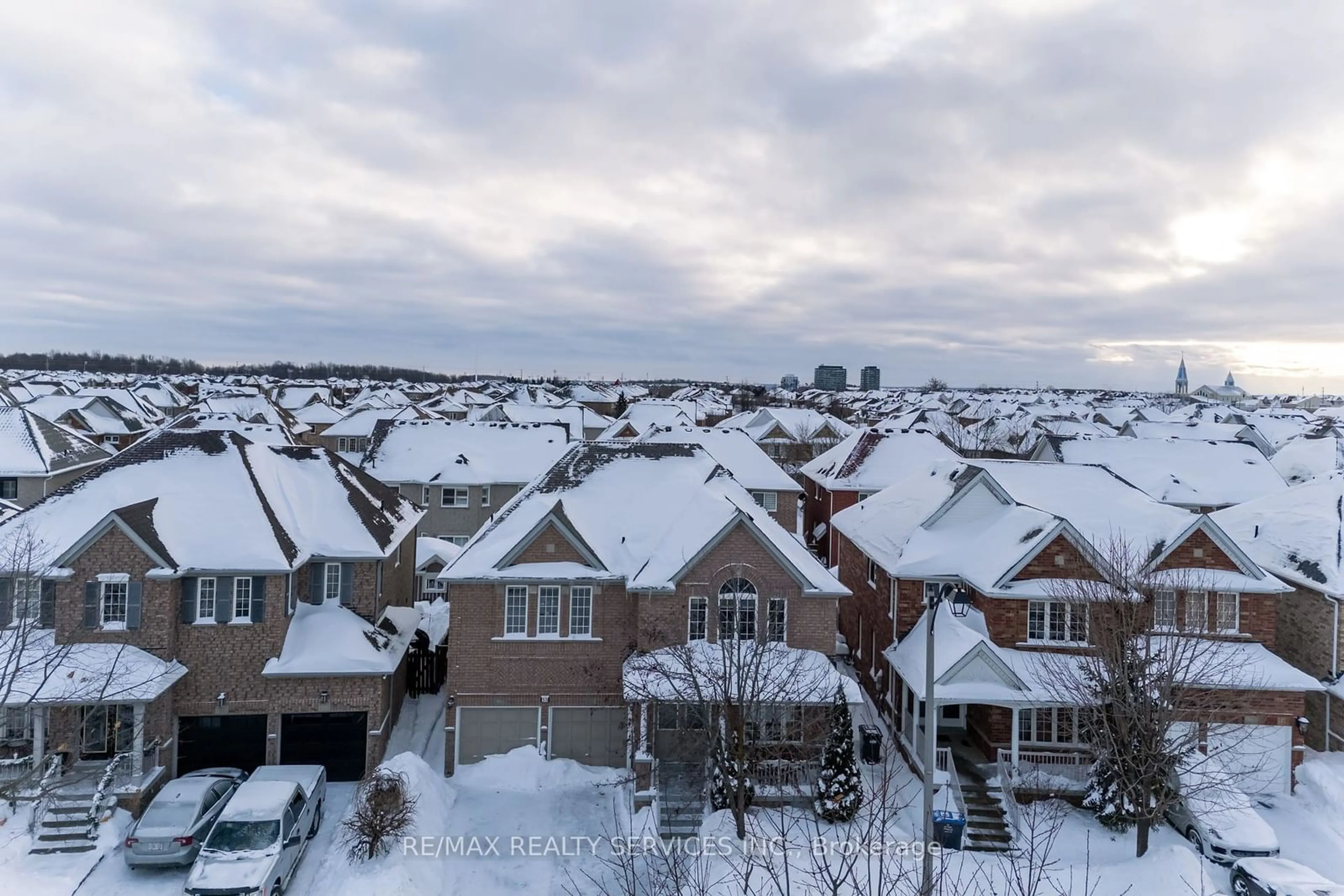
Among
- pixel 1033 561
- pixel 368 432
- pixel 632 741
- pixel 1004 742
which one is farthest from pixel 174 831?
pixel 368 432

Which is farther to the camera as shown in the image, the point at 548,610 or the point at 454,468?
the point at 454,468

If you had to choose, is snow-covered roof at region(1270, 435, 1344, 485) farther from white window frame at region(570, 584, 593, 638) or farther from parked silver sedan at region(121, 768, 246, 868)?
parked silver sedan at region(121, 768, 246, 868)

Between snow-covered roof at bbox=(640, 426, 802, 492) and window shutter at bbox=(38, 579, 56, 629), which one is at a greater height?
snow-covered roof at bbox=(640, 426, 802, 492)

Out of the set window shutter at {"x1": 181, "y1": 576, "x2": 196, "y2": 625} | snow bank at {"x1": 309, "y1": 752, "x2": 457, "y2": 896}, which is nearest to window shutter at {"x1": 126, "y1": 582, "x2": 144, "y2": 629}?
window shutter at {"x1": 181, "y1": 576, "x2": 196, "y2": 625}

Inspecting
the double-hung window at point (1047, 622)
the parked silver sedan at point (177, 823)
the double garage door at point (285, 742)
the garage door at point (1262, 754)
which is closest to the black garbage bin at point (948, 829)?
the double-hung window at point (1047, 622)

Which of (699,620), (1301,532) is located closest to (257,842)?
(699,620)

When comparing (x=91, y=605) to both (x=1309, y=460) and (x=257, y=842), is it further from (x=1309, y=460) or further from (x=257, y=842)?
(x=1309, y=460)

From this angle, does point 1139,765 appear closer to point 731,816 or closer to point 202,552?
point 731,816

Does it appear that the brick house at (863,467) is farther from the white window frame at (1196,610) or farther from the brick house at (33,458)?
the brick house at (33,458)
